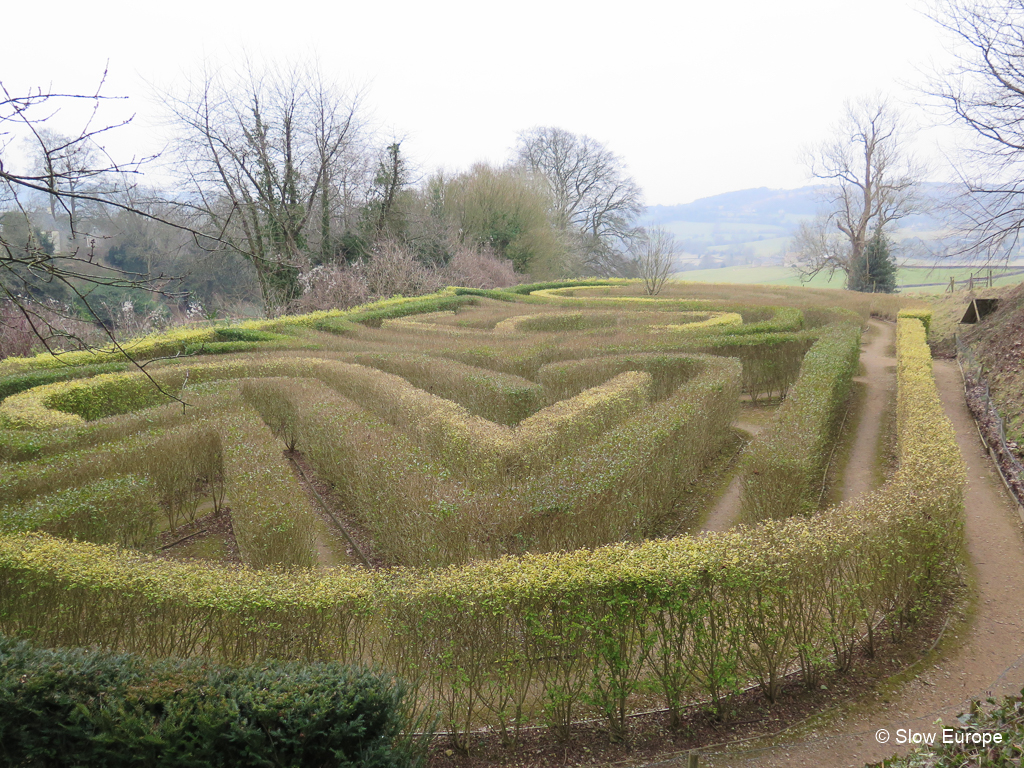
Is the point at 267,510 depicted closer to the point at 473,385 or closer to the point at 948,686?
the point at 473,385

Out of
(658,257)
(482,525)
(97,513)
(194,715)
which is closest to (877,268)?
(658,257)

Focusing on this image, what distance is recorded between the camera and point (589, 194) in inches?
2052

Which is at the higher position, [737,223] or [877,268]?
[737,223]

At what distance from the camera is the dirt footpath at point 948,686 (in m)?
3.88

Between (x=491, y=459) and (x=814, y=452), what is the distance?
391cm

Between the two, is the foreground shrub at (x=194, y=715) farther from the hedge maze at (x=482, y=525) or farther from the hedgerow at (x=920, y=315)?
the hedgerow at (x=920, y=315)

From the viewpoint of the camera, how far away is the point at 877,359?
1536 centimetres

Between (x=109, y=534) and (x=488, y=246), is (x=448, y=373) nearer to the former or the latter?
(x=109, y=534)

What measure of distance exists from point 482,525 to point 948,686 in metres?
3.87

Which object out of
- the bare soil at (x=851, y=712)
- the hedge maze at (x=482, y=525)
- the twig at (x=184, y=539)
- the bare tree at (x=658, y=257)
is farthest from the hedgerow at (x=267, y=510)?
the bare tree at (x=658, y=257)

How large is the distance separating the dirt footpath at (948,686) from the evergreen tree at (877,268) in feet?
107

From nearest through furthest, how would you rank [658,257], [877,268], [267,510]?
[267,510], [658,257], [877,268]

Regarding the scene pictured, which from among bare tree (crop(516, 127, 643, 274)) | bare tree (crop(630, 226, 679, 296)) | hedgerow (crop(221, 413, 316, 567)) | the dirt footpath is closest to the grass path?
the dirt footpath

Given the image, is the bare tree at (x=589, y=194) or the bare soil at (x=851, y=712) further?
the bare tree at (x=589, y=194)
